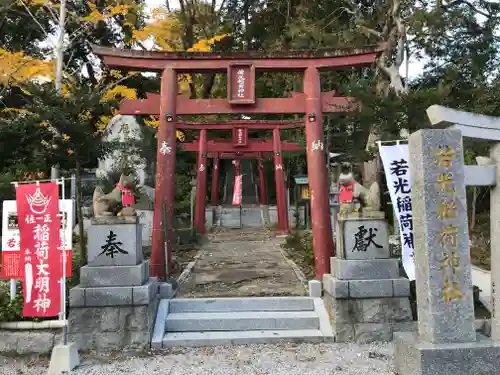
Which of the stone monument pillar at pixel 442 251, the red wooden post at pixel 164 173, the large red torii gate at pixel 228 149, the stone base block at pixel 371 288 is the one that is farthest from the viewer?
the large red torii gate at pixel 228 149

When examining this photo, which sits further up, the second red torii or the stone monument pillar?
the second red torii

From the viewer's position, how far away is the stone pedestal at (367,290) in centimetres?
617

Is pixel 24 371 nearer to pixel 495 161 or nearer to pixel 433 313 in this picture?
pixel 433 313

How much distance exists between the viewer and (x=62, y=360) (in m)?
5.20

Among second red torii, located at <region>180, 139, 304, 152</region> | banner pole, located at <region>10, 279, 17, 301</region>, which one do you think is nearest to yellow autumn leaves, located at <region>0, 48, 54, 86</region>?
second red torii, located at <region>180, 139, 304, 152</region>

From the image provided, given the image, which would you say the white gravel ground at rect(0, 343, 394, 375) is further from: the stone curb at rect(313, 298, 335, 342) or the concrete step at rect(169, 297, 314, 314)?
the concrete step at rect(169, 297, 314, 314)

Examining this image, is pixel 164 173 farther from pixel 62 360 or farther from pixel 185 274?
pixel 62 360

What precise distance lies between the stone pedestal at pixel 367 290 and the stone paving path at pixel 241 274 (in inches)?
53.9

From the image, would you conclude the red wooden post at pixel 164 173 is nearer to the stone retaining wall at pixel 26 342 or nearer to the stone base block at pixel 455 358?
the stone retaining wall at pixel 26 342

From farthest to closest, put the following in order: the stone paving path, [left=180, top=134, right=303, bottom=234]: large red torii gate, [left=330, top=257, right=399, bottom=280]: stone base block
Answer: [left=180, top=134, right=303, bottom=234]: large red torii gate, the stone paving path, [left=330, top=257, right=399, bottom=280]: stone base block

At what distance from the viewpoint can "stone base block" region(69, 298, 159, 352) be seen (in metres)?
5.90

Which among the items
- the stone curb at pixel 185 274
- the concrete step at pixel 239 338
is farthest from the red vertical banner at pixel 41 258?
the stone curb at pixel 185 274

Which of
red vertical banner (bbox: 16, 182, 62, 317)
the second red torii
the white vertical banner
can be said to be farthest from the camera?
the second red torii

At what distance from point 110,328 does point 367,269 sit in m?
4.01
